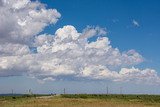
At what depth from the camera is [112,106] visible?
6981 centimetres

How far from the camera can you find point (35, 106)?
69.2 meters

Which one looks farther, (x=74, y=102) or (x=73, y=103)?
(x=74, y=102)

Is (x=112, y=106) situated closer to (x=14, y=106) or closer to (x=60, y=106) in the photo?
(x=60, y=106)

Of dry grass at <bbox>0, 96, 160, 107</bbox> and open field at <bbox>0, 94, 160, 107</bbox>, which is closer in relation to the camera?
dry grass at <bbox>0, 96, 160, 107</bbox>

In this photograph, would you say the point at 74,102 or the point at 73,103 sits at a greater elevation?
the point at 74,102

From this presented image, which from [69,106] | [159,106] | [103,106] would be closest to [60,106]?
[69,106]

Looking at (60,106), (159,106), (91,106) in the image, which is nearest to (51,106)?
(60,106)

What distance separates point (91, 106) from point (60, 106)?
5.95 metres

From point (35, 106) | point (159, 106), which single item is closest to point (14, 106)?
point (35, 106)

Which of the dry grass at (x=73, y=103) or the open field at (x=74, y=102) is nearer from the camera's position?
the dry grass at (x=73, y=103)

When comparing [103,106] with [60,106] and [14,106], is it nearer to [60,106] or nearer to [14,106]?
[60,106]

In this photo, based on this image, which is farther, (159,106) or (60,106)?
(159,106)

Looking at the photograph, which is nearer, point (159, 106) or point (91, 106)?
point (91, 106)

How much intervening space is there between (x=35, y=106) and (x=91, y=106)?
35.2ft
